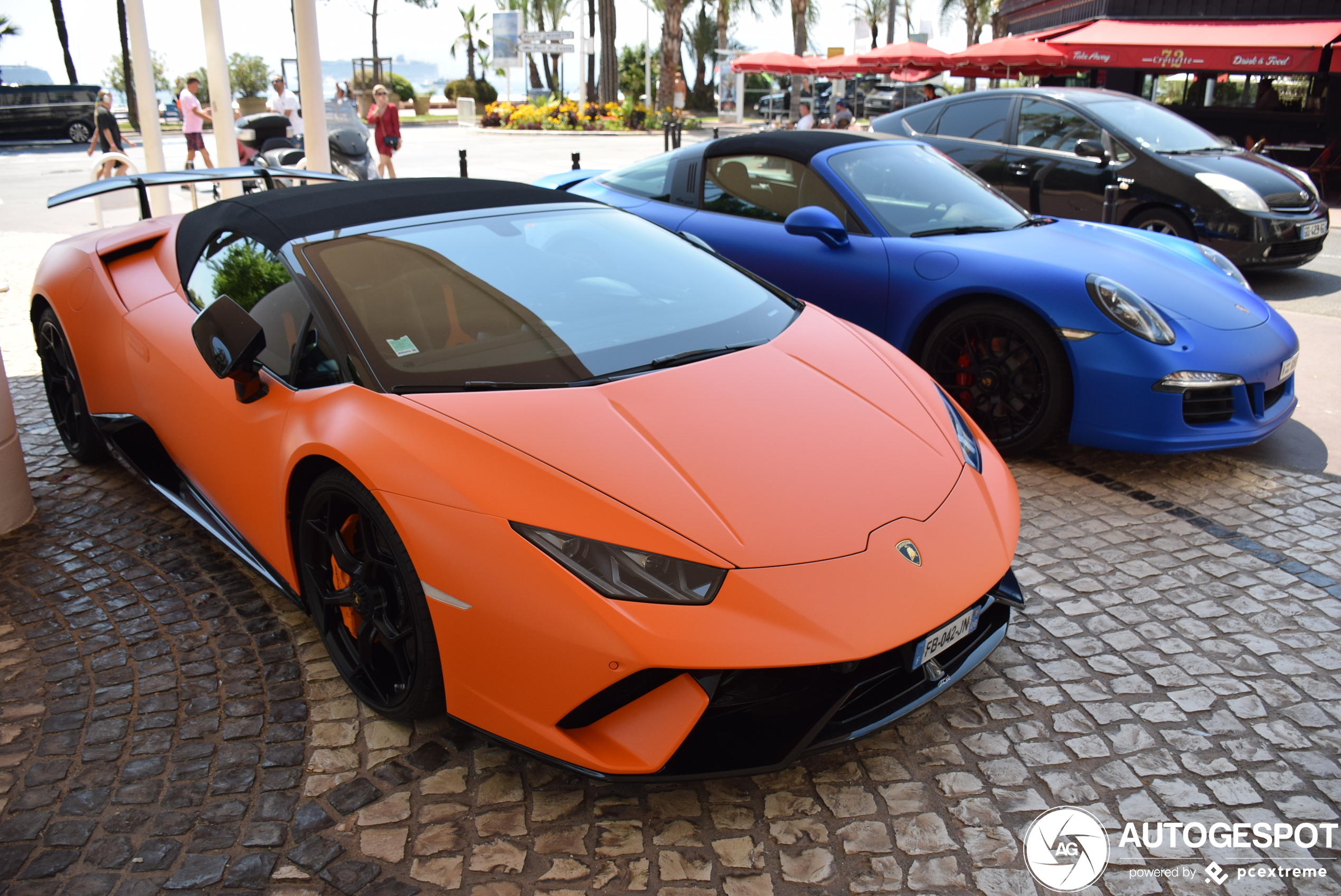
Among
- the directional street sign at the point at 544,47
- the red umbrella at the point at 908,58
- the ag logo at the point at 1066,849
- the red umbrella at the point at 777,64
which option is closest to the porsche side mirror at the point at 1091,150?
the ag logo at the point at 1066,849

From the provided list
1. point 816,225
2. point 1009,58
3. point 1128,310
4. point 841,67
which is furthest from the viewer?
point 841,67

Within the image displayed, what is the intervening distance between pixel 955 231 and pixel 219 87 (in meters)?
8.13

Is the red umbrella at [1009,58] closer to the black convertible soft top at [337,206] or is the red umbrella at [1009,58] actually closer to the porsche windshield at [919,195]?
the porsche windshield at [919,195]

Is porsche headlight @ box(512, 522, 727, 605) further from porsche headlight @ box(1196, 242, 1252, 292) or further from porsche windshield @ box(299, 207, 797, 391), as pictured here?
porsche headlight @ box(1196, 242, 1252, 292)

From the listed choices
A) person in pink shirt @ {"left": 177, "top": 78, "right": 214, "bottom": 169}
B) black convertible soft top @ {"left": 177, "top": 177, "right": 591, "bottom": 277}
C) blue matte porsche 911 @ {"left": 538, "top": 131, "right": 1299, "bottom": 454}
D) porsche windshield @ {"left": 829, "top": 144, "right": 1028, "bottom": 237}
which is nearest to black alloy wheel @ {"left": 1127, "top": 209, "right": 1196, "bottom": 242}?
blue matte porsche 911 @ {"left": 538, "top": 131, "right": 1299, "bottom": 454}

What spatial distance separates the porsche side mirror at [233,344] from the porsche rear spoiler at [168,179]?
4.08ft

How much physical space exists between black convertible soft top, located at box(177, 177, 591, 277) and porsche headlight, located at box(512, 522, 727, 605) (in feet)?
4.73

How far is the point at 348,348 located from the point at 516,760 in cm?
116

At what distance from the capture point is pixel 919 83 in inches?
1588

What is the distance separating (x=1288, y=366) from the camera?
4.23m

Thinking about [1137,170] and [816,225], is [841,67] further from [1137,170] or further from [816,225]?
[816,225]

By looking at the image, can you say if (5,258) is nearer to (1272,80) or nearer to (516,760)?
(516,760)

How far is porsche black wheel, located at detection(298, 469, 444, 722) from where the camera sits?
7.48ft

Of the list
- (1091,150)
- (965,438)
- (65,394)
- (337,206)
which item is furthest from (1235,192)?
(65,394)
